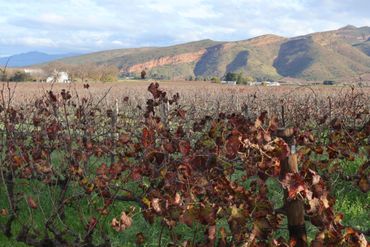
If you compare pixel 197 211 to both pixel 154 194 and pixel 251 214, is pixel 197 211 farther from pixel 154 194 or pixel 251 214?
pixel 154 194

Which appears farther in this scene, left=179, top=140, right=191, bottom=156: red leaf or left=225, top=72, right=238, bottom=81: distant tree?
left=225, top=72, right=238, bottom=81: distant tree

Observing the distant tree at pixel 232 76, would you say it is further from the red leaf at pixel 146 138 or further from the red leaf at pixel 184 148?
the red leaf at pixel 184 148

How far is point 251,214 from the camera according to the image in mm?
2404

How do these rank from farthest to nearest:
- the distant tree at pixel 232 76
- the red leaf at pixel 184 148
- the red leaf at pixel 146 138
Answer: the distant tree at pixel 232 76, the red leaf at pixel 146 138, the red leaf at pixel 184 148

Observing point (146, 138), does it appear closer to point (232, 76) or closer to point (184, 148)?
point (184, 148)

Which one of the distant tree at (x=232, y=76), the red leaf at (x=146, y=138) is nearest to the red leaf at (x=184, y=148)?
the red leaf at (x=146, y=138)

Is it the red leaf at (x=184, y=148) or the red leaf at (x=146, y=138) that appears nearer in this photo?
the red leaf at (x=184, y=148)

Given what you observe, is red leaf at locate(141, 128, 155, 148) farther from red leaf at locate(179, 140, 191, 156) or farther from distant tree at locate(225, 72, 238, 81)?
distant tree at locate(225, 72, 238, 81)

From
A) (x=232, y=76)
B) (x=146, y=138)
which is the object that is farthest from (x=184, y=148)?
(x=232, y=76)

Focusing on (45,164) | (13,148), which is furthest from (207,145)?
(13,148)

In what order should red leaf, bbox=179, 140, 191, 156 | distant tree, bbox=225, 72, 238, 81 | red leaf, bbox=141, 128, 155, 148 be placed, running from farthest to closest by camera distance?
1. distant tree, bbox=225, 72, 238, 81
2. red leaf, bbox=141, 128, 155, 148
3. red leaf, bbox=179, 140, 191, 156

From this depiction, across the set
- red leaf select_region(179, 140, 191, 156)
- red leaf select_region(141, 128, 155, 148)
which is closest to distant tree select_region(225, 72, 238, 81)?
red leaf select_region(141, 128, 155, 148)

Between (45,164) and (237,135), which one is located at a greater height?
(237,135)

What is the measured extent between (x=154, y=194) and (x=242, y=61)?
637 ft
